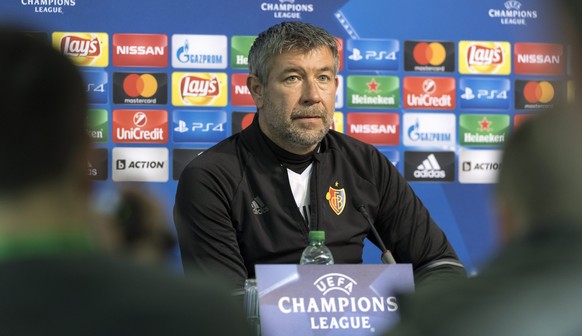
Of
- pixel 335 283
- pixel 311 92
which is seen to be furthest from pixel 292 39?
pixel 335 283

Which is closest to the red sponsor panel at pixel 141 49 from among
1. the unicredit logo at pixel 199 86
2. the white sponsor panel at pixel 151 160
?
the unicredit logo at pixel 199 86

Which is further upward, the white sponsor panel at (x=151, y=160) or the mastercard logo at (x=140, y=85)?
the mastercard logo at (x=140, y=85)

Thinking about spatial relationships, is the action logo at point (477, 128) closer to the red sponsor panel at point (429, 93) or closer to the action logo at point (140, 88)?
the red sponsor panel at point (429, 93)

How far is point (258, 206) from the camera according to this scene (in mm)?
2275

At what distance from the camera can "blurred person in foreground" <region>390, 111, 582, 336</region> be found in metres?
0.44

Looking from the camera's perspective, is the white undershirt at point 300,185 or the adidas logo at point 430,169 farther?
the adidas logo at point 430,169

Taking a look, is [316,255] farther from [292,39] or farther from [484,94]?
[484,94]

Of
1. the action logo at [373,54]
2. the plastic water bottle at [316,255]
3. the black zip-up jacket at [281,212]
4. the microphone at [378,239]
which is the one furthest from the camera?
the action logo at [373,54]

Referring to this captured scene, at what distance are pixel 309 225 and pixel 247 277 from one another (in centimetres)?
22

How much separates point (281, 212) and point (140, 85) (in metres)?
1.45

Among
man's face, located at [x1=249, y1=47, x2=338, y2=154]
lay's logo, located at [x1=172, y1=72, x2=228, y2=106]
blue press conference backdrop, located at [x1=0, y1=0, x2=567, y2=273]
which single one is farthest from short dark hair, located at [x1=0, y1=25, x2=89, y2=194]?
lay's logo, located at [x1=172, y1=72, x2=228, y2=106]

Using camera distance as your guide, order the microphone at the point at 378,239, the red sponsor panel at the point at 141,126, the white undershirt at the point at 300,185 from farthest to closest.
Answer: the red sponsor panel at the point at 141,126
the white undershirt at the point at 300,185
the microphone at the point at 378,239

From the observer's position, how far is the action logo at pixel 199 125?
137 inches

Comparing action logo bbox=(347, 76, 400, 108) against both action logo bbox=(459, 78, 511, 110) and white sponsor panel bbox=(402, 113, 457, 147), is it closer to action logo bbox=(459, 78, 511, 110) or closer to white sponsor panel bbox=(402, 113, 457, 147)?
white sponsor panel bbox=(402, 113, 457, 147)
